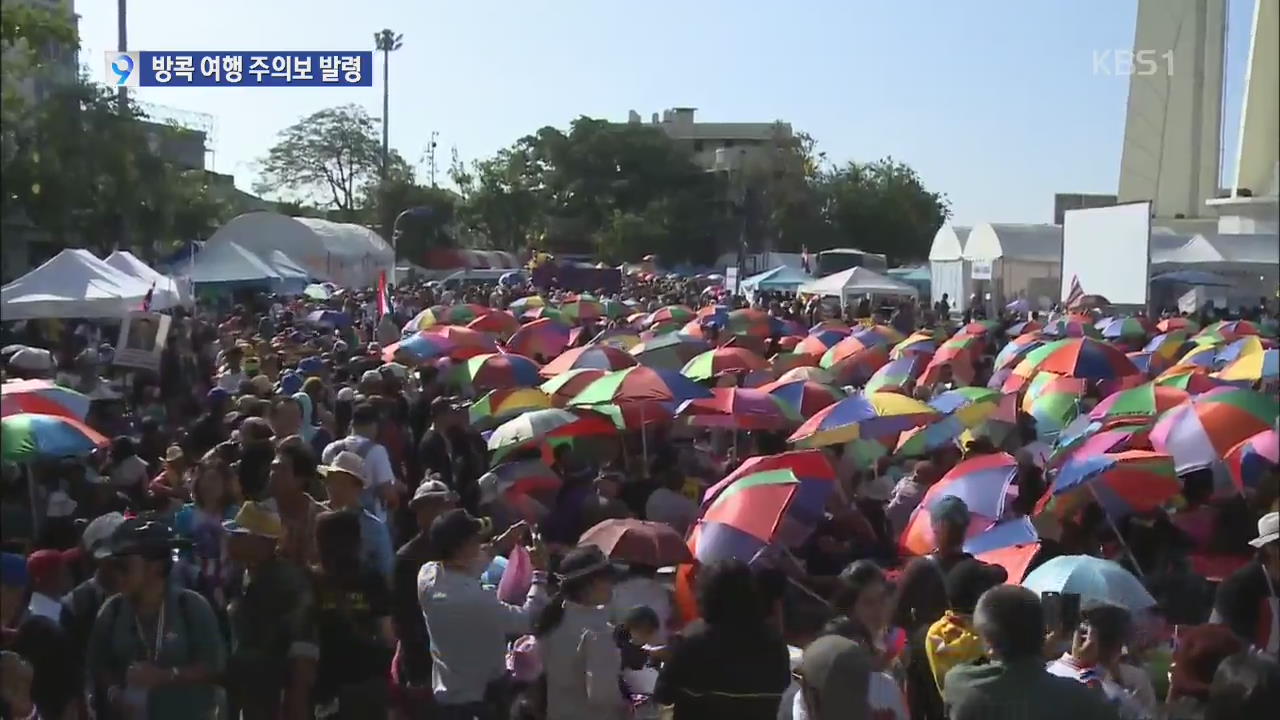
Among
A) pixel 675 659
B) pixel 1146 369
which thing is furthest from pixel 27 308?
pixel 1146 369

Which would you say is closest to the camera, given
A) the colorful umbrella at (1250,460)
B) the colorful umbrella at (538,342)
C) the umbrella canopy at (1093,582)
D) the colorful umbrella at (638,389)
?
the umbrella canopy at (1093,582)

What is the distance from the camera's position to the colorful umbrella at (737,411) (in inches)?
415

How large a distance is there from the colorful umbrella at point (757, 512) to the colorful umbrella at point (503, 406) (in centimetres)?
372

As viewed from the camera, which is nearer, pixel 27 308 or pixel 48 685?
pixel 48 685

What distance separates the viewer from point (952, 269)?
40688 mm

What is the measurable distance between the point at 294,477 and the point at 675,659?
2171 mm

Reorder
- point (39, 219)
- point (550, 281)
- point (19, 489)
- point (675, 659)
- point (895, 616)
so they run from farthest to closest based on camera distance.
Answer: point (550, 281) < point (39, 219) < point (19, 489) < point (895, 616) < point (675, 659)

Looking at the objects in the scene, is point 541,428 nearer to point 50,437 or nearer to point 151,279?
point 50,437

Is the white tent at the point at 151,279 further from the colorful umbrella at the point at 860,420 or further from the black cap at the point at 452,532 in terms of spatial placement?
the black cap at the point at 452,532

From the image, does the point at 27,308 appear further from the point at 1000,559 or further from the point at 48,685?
the point at 1000,559

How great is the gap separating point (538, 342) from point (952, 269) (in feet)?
86.2

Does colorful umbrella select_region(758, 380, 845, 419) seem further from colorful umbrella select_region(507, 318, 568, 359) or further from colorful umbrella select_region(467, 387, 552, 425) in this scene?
colorful umbrella select_region(507, 318, 568, 359)

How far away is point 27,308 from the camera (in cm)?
721

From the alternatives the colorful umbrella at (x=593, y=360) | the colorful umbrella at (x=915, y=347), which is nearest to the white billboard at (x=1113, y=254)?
the colorful umbrella at (x=915, y=347)
